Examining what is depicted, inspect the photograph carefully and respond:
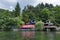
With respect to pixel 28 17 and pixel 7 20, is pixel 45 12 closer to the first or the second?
pixel 28 17

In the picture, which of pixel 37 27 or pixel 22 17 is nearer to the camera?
pixel 37 27

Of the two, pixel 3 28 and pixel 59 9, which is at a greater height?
pixel 59 9

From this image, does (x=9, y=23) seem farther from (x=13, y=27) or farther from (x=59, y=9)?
(x=59, y=9)

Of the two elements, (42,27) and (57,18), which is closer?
(42,27)

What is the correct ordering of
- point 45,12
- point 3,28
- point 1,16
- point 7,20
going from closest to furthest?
1. point 3,28
2. point 7,20
3. point 1,16
4. point 45,12

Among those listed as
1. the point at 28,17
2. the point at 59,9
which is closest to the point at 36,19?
the point at 28,17

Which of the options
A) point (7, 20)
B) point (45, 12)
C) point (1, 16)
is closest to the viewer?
point (7, 20)

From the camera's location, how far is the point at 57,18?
87.2 m

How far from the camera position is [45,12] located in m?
93.6

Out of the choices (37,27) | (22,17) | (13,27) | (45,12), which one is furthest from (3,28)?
(45,12)

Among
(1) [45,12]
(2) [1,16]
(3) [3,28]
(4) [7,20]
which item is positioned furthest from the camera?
(1) [45,12]

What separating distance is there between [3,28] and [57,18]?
918 inches

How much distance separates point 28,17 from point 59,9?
14.1m

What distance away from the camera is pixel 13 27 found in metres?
74.5
